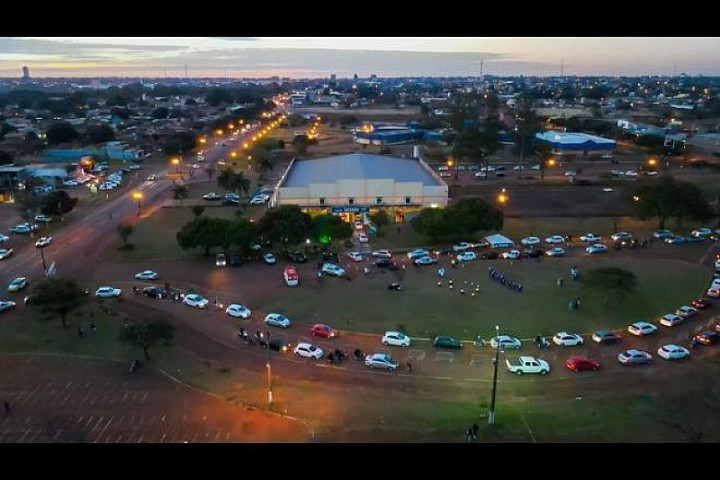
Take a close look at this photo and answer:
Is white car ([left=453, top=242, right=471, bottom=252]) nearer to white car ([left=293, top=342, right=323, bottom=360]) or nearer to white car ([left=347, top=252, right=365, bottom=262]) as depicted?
white car ([left=347, top=252, right=365, bottom=262])

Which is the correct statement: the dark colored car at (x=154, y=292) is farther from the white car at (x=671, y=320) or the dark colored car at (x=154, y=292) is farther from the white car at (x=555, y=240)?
the white car at (x=555, y=240)

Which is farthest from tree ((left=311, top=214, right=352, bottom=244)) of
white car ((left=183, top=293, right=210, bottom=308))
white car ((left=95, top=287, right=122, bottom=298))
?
white car ((left=95, top=287, right=122, bottom=298))

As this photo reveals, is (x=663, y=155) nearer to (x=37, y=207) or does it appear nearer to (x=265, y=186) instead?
(x=265, y=186)

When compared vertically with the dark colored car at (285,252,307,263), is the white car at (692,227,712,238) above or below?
above

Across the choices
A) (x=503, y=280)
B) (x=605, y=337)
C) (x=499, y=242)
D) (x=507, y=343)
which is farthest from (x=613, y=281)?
(x=499, y=242)

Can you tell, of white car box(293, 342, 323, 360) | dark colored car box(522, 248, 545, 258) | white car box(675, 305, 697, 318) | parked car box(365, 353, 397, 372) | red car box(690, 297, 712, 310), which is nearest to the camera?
parked car box(365, 353, 397, 372)
